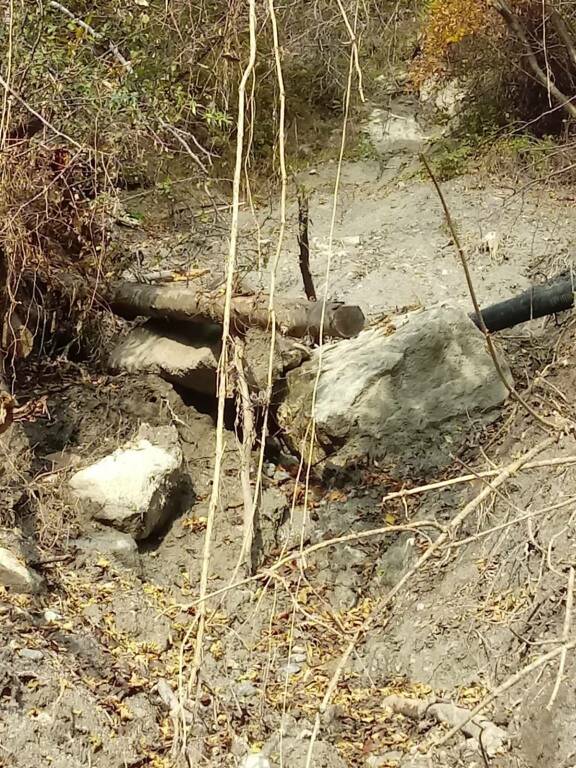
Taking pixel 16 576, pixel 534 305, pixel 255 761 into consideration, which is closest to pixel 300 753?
pixel 255 761

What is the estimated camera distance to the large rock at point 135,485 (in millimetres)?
Result: 3814

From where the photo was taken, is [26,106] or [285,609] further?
[285,609]

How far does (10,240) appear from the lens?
4.09 metres

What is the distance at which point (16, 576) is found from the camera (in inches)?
124

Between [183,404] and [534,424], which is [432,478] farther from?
[183,404]

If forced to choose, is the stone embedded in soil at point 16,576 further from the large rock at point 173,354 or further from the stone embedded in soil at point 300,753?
the large rock at point 173,354

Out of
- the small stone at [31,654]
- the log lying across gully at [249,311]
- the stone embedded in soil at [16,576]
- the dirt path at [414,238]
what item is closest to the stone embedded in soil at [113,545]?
the stone embedded in soil at [16,576]

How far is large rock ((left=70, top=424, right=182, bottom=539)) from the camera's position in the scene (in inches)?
150

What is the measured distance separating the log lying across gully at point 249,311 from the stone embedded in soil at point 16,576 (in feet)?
4.79

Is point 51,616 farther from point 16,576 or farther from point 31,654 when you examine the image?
point 31,654

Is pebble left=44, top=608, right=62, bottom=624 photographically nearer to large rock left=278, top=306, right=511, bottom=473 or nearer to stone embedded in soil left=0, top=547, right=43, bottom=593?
stone embedded in soil left=0, top=547, right=43, bottom=593

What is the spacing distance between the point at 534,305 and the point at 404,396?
957mm

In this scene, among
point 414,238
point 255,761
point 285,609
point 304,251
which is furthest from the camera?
point 414,238

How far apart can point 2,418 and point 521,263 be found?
4088mm
